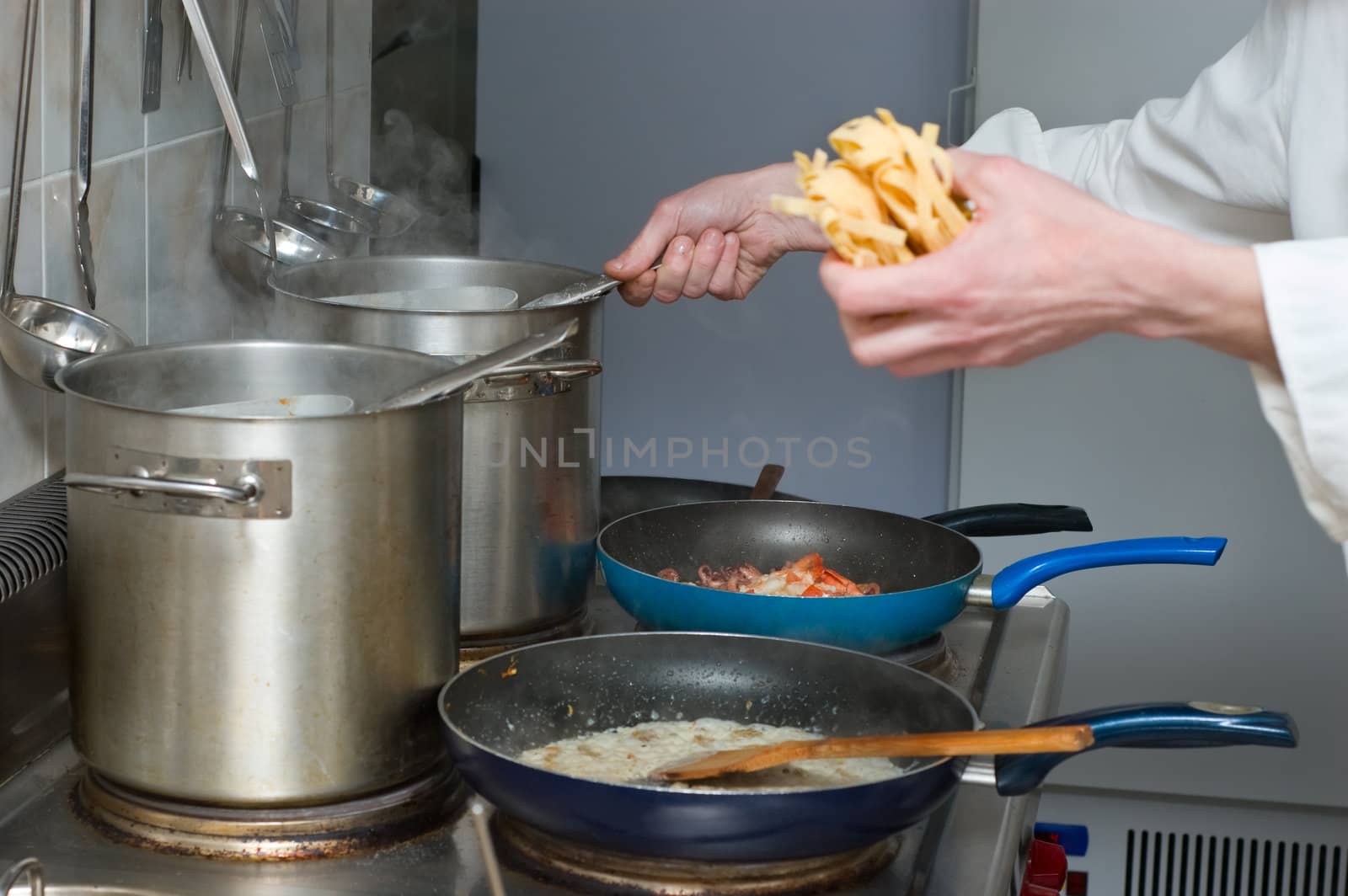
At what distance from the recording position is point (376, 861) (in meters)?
0.81

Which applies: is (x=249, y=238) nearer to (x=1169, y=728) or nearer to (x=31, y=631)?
(x=31, y=631)

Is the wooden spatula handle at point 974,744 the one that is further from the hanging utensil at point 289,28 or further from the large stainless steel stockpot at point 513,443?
the hanging utensil at point 289,28

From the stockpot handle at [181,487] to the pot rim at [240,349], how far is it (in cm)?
3

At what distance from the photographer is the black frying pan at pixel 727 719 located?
2.42 feet

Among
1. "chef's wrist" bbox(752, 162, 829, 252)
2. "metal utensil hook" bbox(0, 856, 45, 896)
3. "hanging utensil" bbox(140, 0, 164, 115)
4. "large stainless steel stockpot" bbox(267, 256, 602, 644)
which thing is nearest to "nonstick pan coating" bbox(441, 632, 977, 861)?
"large stainless steel stockpot" bbox(267, 256, 602, 644)

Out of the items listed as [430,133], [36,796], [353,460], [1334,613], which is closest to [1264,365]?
[353,460]

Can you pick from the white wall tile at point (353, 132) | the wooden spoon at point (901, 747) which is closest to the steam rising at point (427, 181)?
the white wall tile at point (353, 132)

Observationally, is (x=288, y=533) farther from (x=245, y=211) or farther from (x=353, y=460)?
(x=245, y=211)

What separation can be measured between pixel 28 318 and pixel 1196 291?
2.51 feet

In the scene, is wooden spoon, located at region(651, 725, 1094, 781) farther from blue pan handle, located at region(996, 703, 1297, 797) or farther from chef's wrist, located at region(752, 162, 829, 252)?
chef's wrist, located at region(752, 162, 829, 252)

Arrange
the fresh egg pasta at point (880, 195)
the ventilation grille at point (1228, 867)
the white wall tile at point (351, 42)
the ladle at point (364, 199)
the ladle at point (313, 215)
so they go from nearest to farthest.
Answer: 1. the fresh egg pasta at point (880, 195)
2. the ladle at point (313, 215)
3. the ladle at point (364, 199)
4. the white wall tile at point (351, 42)
5. the ventilation grille at point (1228, 867)

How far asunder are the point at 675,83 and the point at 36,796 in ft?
6.33

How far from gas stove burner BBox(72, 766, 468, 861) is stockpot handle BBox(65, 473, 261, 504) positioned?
0.66ft

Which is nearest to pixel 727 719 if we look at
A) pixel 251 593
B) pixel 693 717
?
pixel 693 717
